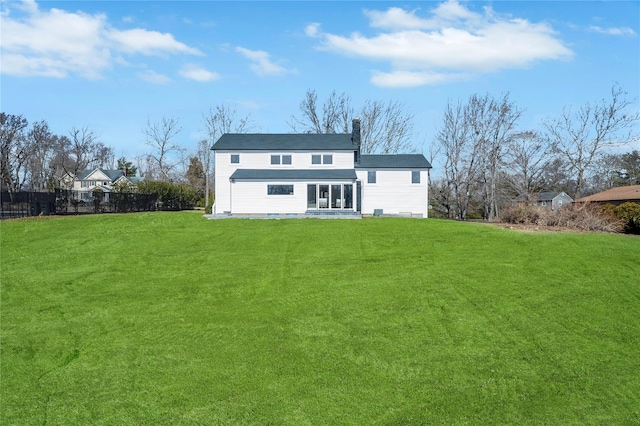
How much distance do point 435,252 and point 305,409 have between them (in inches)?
357

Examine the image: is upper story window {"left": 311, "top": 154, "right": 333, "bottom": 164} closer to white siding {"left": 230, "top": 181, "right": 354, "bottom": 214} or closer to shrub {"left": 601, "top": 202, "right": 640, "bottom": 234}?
white siding {"left": 230, "top": 181, "right": 354, "bottom": 214}

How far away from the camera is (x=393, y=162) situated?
96.6ft

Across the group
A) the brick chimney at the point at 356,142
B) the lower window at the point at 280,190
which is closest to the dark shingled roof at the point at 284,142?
the brick chimney at the point at 356,142

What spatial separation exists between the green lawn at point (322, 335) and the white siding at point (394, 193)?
14.7 metres

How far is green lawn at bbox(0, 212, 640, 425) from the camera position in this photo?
5.43 meters

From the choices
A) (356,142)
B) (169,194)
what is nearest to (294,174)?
(356,142)

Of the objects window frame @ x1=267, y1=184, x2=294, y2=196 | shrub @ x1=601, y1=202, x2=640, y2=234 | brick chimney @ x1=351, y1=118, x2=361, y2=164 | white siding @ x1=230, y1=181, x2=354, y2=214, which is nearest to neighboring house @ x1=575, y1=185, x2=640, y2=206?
shrub @ x1=601, y1=202, x2=640, y2=234

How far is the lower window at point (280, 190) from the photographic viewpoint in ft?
88.7

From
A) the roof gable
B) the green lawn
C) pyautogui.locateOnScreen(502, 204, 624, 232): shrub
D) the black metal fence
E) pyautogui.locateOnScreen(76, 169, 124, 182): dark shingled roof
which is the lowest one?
the green lawn

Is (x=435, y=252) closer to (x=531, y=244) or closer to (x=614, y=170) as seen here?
(x=531, y=244)

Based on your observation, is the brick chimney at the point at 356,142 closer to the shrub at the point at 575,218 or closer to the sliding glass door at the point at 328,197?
the sliding glass door at the point at 328,197

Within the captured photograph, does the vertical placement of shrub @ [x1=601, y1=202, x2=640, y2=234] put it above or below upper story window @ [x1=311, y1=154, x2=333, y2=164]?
below

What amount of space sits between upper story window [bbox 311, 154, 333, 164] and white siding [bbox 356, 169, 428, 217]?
7.08ft

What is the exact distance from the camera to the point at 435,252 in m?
13.5
